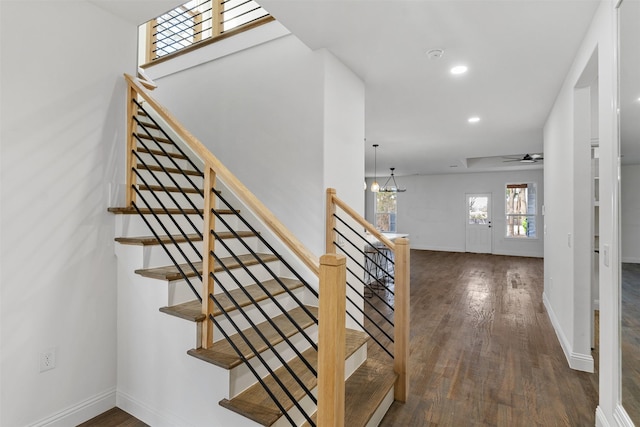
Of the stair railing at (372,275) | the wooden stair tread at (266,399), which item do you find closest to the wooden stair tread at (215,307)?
the wooden stair tread at (266,399)

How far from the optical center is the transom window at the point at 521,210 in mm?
9523

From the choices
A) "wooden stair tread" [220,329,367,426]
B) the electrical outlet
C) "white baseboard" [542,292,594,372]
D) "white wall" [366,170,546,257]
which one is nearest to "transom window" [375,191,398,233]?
"white wall" [366,170,546,257]

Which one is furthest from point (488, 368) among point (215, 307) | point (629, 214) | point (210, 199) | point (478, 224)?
point (478, 224)

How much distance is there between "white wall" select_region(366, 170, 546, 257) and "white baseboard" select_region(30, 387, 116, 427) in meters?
9.98

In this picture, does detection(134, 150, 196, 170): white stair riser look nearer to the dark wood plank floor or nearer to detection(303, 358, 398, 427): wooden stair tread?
detection(303, 358, 398, 427): wooden stair tread

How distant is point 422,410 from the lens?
7.06ft

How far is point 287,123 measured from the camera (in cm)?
273

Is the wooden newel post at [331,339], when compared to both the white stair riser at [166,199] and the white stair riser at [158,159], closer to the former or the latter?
the white stair riser at [166,199]

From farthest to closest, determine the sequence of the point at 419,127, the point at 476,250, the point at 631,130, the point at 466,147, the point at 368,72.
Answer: the point at 476,250 < the point at 466,147 < the point at 419,127 < the point at 368,72 < the point at 631,130

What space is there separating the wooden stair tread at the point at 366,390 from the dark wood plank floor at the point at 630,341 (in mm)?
1187

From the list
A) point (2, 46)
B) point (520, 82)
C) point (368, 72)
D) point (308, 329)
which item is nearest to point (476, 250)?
point (520, 82)

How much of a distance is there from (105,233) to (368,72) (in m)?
2.51

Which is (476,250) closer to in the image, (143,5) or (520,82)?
(520,82)

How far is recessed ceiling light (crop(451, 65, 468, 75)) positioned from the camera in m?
2.92
